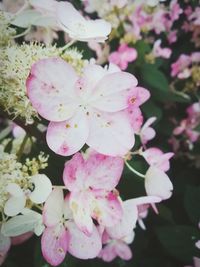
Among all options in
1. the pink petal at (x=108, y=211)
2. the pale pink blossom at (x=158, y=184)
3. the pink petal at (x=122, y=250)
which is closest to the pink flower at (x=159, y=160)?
the pale pink blossom at (x=158, y=184)

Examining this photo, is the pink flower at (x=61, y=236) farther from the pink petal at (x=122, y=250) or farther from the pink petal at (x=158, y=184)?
the pink petal at (x=122, y=250)

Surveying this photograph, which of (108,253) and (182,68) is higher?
(182,68)

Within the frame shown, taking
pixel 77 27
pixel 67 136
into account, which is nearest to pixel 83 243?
pixel 67 136

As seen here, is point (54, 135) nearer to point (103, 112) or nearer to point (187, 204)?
point (103, 112)

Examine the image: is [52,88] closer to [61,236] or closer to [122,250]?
[61,236]

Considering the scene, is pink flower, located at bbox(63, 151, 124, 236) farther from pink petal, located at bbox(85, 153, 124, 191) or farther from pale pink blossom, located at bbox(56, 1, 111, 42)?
pale pink blossom, located at bbox(56, 1, 111, 42)

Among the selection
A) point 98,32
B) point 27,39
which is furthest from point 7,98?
point 27,39
